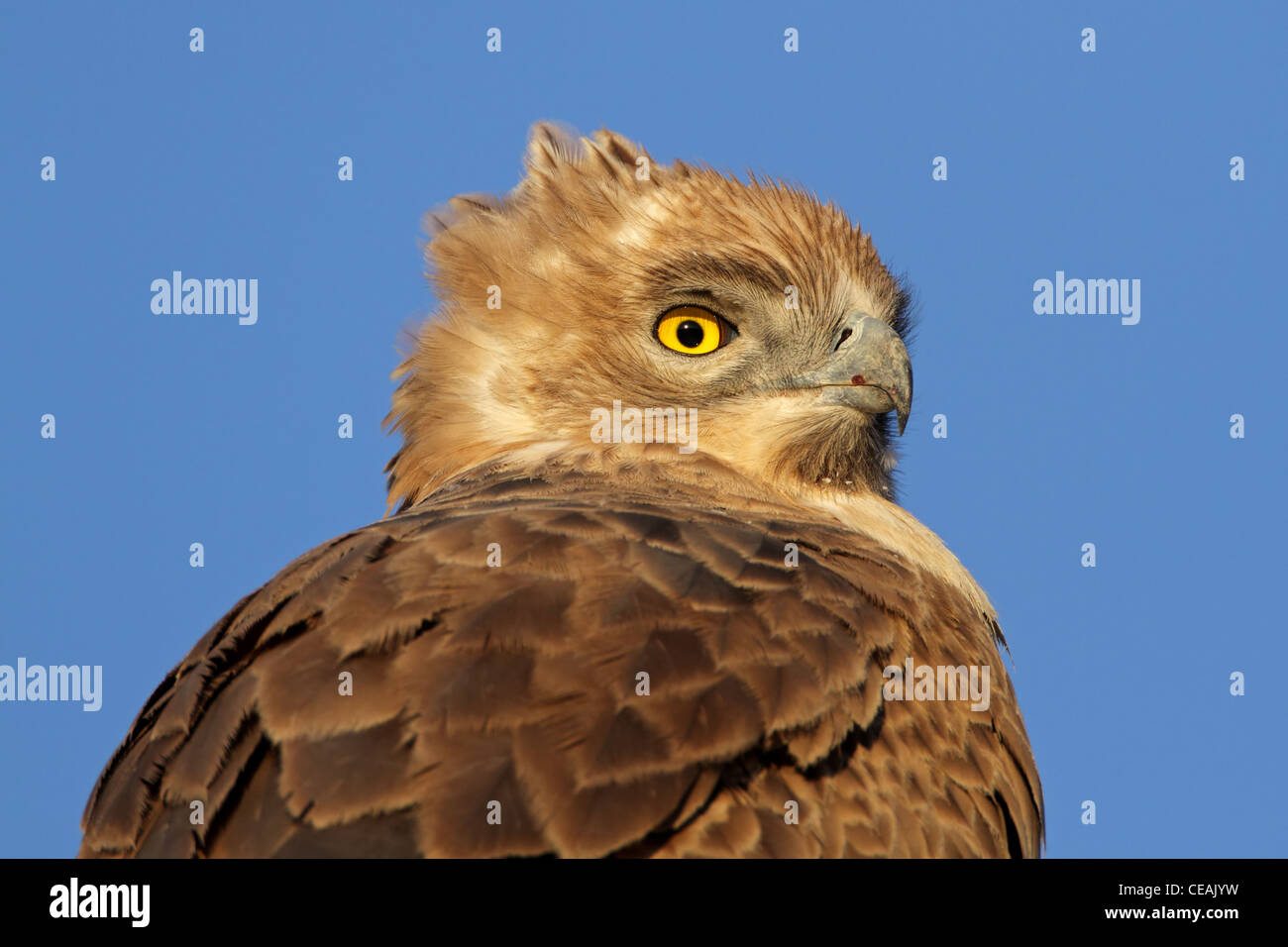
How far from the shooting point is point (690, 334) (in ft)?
22.7

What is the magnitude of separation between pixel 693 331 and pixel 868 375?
882mm

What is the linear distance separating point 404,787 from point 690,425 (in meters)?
3.16

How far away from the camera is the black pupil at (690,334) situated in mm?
6891

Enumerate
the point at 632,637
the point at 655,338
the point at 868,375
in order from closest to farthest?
the point at 632,637 → the point at 868,375 → the point at 655,338

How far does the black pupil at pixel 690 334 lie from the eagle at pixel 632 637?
0.04 ft

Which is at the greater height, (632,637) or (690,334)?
(690,334)

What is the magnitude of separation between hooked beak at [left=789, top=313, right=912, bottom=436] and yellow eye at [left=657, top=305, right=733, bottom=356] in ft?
A: 1.41

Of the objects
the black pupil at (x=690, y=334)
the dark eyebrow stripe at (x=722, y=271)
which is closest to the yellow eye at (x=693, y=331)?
the black pupil at (x=690, y=334)

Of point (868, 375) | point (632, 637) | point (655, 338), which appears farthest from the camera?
point (655, 338)

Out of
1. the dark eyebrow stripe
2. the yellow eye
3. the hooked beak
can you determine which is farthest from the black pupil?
the hooked beak

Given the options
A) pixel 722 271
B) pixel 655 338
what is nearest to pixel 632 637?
pixel 655 338

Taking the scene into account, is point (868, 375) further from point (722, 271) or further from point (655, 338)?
point (655, 338)

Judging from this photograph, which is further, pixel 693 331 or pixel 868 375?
pixel 693 331
